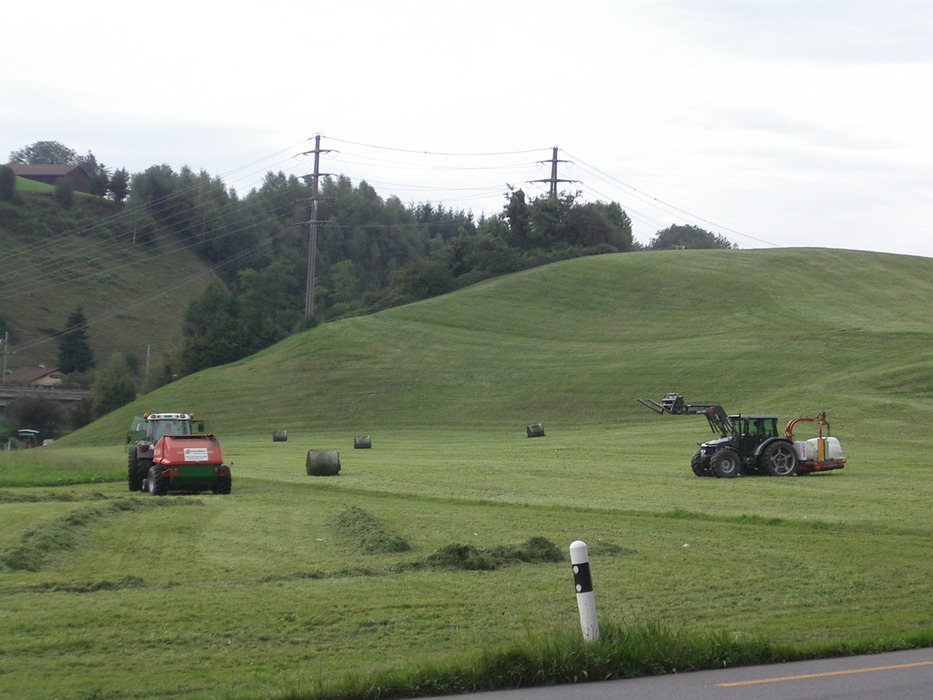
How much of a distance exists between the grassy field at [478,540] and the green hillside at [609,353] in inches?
18.8

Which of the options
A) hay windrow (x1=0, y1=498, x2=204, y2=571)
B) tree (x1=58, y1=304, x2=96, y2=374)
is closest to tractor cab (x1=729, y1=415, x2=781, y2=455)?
hay windrow (x1=0, y1=498, x2=204, y2=571)

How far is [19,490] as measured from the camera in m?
27.8

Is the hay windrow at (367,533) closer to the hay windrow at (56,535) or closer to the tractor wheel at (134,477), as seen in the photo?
the hay windrow at (56,535)

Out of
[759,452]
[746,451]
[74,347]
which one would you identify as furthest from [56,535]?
[74,347]

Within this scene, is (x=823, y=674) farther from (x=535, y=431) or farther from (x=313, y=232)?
(x=313, y=232)

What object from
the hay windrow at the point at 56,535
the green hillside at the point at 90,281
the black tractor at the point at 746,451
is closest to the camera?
the hay windrow at the point at 56,535

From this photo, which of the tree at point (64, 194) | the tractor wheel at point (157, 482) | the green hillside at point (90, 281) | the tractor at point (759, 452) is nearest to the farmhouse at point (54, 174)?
the green hillside at point (90, 281)

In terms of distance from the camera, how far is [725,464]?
30.5m

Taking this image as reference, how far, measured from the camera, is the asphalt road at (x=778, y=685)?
25.4 ft

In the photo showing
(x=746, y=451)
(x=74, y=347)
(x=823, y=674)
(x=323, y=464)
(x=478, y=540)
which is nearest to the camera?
(x=823, y=674)

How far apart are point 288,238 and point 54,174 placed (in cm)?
5198

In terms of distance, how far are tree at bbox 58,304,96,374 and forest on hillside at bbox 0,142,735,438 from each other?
375 mm

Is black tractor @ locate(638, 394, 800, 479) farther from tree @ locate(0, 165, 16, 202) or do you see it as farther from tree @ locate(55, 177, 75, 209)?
tree @ locate(55, 177, 75, 209)

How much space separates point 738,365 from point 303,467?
3118 cm
